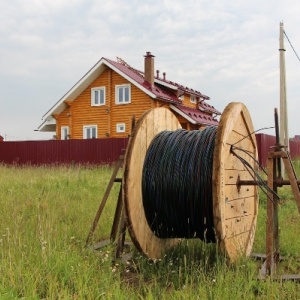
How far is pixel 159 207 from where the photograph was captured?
4.76 metres

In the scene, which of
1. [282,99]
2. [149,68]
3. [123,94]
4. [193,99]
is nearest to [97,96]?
[123,94]

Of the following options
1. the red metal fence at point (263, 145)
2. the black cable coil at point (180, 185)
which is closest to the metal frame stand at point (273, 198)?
the black cable coil at point (180, 185)

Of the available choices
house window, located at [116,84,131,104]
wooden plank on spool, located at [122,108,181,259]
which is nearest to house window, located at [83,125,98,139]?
house window, located at [116,84,131,104]

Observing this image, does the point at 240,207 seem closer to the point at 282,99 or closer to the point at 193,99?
the point at 282,99

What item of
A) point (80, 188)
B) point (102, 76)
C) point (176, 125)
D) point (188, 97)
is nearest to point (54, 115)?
point (102, 76)

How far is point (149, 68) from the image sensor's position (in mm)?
23891

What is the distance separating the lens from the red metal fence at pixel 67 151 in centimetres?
2105

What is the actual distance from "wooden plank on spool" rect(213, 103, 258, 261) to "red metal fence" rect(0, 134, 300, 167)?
589 inches

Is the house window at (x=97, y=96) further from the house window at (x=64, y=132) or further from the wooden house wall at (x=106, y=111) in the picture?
the house window at (x=64, y=132)

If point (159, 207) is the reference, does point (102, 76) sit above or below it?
above

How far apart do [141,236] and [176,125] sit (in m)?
1.72

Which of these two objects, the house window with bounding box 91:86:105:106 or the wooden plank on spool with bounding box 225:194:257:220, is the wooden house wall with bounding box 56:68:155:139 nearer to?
the house window with bounding box 91:86:105:106

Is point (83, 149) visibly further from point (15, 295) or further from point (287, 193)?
point (15, 295)

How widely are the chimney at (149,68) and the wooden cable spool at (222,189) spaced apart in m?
18.9
